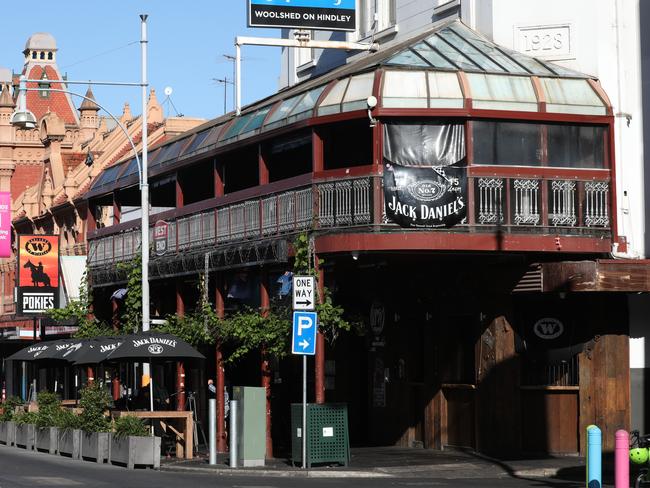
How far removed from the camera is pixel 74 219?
61469 millimetres

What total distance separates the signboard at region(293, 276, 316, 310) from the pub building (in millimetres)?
1230

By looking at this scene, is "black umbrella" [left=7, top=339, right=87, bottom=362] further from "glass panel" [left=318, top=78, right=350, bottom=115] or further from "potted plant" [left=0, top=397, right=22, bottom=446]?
"glass panel" [left=318, top=78, right=350, bottom=115]

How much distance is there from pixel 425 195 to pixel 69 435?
34.0 feet

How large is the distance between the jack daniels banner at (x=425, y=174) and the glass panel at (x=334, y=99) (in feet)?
4.20

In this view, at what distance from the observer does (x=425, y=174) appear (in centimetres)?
2703

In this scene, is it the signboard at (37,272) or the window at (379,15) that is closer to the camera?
the window at (379,15)

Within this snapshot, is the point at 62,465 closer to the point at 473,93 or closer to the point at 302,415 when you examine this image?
the point at 302,415

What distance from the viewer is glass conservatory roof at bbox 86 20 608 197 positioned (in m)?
27.2

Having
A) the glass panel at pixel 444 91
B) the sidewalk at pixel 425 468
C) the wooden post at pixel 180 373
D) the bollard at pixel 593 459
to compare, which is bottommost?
the sidewalk at pixel 425 468

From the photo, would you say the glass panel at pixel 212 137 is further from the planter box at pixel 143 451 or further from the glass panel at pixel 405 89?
the planter box at pixel 143 451

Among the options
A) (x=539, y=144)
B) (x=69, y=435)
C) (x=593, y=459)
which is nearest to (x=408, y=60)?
(x=539, y=144)

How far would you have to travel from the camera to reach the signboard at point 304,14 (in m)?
33.4

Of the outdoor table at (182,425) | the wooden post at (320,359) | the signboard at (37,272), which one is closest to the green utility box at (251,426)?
the wooden post at (320,359)

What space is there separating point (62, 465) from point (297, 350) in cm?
551
